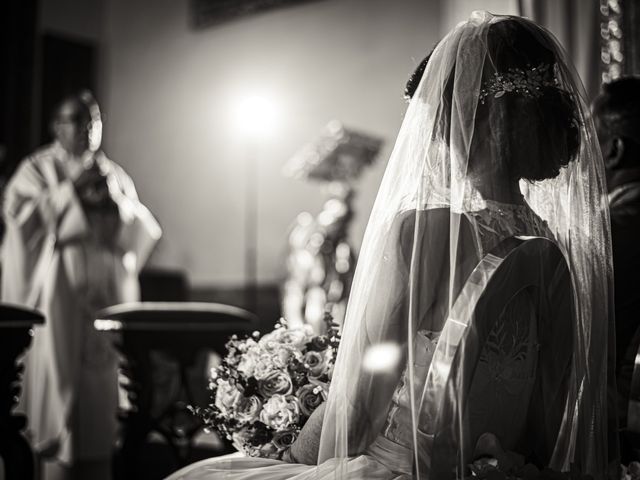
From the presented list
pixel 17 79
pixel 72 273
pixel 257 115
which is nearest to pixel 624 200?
pixel 72 273

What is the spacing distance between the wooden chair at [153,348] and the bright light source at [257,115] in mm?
5069

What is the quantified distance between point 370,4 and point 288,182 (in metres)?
2.04

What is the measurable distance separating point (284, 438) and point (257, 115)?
7303 mm

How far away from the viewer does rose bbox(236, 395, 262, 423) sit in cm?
200

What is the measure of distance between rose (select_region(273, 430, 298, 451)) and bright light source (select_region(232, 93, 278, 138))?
7.21 metres

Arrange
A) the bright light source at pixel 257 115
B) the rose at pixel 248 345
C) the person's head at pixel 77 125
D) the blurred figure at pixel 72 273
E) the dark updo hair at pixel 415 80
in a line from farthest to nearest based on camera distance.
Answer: the bright light source at pixel 257 115 → the person's head at pixel 77 125 → the blurred figure at pixel 72 273 → the rose at pixel 248 345 → the dark updo hair at pixel 415 80

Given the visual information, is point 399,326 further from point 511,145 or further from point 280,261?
point 280,261

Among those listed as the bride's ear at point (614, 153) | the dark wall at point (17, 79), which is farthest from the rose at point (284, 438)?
the dark wall at point (17, 79)

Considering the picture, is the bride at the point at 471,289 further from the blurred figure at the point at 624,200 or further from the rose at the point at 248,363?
the blurred figure at the point at 624,200

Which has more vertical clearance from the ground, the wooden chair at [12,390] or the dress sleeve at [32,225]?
the dress sleeve at [32,225]

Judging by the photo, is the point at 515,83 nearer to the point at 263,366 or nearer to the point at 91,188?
the point at 263,366

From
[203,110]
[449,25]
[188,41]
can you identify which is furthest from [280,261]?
[449,25]

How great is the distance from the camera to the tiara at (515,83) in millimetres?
1709

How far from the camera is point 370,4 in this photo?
851cm
